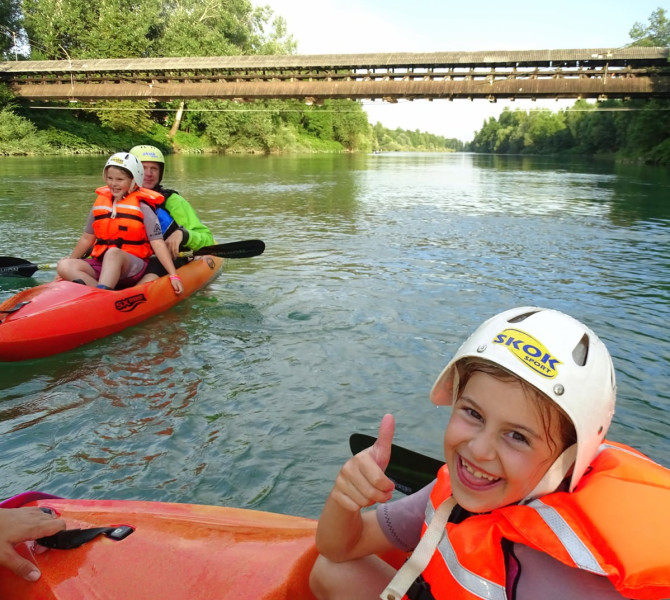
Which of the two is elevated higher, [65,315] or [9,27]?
[9,27]

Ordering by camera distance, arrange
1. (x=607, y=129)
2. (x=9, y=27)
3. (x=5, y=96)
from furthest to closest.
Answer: (x=607, y=129) < (x=9, y=27) < (x=5, y=96)

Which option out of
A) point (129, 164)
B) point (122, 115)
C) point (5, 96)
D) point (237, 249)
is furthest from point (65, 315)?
point (122, 115)

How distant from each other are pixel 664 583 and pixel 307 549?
1052mm

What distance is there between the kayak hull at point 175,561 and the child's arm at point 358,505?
0.19 metres

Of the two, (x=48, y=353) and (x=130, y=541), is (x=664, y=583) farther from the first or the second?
(x=48, y=353)

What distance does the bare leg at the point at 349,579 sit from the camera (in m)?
Answer: 1.67

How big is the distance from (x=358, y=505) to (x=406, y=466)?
0.69 m

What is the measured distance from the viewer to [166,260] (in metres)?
5.68

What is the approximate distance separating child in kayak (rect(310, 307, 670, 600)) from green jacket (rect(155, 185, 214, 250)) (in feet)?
17.1

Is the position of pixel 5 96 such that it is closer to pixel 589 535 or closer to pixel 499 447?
pixel 499 447

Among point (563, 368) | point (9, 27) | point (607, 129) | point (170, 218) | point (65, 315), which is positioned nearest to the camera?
point (563, 368)

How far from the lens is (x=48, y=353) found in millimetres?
4566

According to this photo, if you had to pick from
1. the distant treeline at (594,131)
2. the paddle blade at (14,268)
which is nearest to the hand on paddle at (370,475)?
the paddle blade at (14,268)

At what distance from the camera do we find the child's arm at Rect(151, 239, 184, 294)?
5.60 metres
